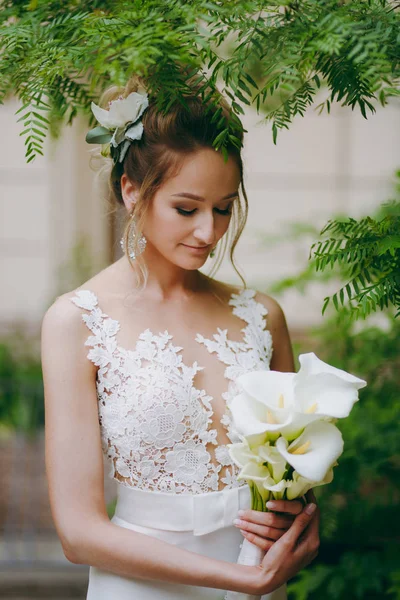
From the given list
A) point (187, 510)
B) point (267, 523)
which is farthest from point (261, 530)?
point (187, 510)

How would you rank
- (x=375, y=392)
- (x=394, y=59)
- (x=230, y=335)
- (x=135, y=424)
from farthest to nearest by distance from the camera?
(x=375, y=392) < (x=230, y=335) < (x=135, y=424) < (x=394, y=59)

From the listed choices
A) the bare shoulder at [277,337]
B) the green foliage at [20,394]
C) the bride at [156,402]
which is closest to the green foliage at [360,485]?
the bare shoulder at [277,337]

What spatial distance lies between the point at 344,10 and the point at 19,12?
886mm

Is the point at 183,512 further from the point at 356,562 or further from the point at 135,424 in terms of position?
the point at 356,562

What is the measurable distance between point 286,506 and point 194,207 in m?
0.74

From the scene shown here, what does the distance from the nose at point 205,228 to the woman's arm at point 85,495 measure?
39cm

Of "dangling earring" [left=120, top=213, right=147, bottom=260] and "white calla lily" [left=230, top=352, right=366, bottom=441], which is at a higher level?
"dangling earring" [left=120, top=213, right=147, bottom=260]

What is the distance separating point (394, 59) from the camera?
1419mm

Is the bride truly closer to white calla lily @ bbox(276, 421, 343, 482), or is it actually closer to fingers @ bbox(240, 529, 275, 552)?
fingers @ bbox(240, 529, 275, 552)

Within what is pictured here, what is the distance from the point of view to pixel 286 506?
1643 millimetres

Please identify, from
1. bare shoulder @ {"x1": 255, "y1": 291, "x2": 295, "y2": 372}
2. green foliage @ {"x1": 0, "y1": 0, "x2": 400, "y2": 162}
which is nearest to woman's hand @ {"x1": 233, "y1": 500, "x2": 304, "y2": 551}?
bare shoulder @ {"x1": 255, "y1": 291, "x2": 295, "y2": 372}

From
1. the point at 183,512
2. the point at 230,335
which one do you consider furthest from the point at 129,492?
the point at 230,335

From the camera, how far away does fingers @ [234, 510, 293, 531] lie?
1674 millimetres

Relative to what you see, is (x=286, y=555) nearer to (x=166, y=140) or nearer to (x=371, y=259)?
(x=371, y=259)
